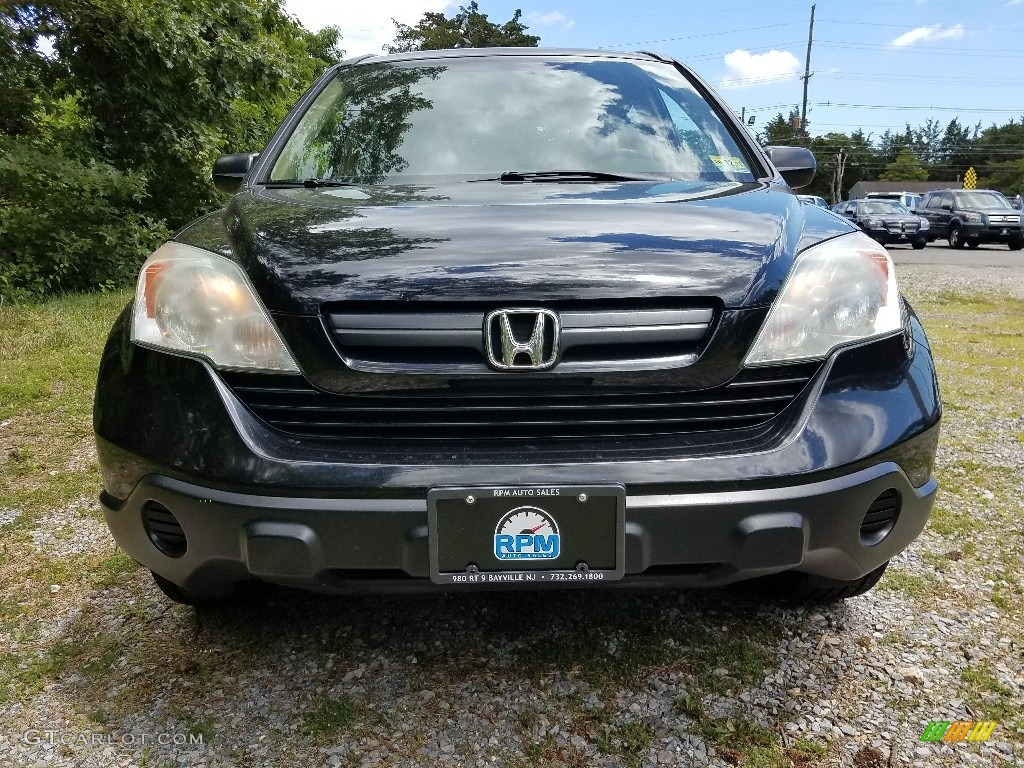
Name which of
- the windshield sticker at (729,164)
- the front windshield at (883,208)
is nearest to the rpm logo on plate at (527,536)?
the windshield sticker at (729,164)

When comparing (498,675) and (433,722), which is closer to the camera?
(433,722)

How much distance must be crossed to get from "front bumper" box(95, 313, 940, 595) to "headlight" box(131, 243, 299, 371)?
0.17 feet

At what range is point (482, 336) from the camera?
1.56 m

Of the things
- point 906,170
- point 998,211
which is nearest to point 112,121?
point 998,211

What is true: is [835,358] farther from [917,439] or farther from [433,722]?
[433,722]

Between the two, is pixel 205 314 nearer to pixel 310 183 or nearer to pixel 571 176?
pixel 310 183

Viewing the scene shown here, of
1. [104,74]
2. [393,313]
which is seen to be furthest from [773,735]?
[104,74]

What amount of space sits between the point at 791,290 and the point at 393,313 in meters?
0.84

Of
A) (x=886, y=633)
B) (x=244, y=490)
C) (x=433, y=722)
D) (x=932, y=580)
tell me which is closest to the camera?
(x=244, y=490)

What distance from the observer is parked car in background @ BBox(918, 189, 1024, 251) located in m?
20.5

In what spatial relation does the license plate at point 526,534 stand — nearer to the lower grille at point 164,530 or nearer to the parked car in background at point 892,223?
the lower grille at point 164,530

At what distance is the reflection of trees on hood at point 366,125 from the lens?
2434 mm

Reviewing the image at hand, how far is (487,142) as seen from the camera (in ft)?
8.05

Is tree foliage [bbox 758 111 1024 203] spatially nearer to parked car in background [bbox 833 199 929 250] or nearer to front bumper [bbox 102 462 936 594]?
parked car in background [bbox 833 199 929 250]
